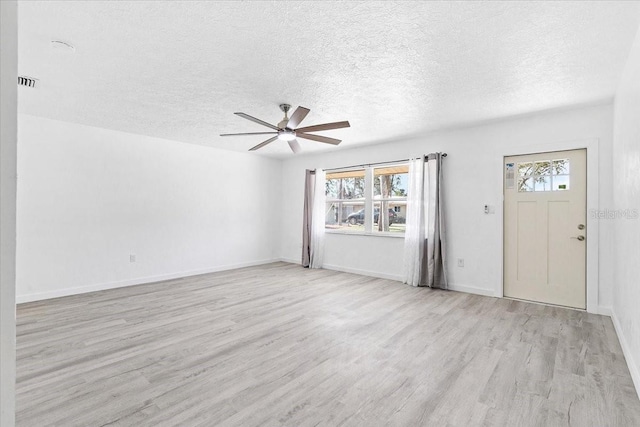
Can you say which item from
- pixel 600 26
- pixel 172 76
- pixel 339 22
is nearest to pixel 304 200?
pixel 172 76

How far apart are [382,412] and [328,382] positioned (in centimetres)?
45

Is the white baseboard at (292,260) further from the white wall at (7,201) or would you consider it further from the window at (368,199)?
the white wall at (7,201)

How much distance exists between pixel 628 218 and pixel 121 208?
6.14m

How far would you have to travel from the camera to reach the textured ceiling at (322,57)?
1988 mm

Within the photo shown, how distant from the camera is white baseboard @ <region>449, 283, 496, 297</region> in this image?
437 centimetres

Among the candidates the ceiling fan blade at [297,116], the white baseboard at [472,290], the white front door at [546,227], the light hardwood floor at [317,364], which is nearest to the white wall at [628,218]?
the light hardwood floor at [317,364]

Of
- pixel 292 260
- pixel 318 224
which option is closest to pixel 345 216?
pixel 318 224

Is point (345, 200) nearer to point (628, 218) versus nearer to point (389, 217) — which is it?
point (389, 217)

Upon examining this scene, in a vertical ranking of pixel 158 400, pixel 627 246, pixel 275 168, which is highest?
pixel 275 168

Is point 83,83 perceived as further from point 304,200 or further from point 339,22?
point 304,200

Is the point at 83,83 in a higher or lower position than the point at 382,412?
higher

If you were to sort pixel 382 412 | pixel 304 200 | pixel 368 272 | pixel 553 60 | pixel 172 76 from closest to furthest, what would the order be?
pixel 382 412 → pixel 553 60 → pixel 172 76 → pixel 368 272 → pixel 304 200

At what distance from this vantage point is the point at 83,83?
10.1ft

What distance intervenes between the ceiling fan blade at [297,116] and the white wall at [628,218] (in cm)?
252
